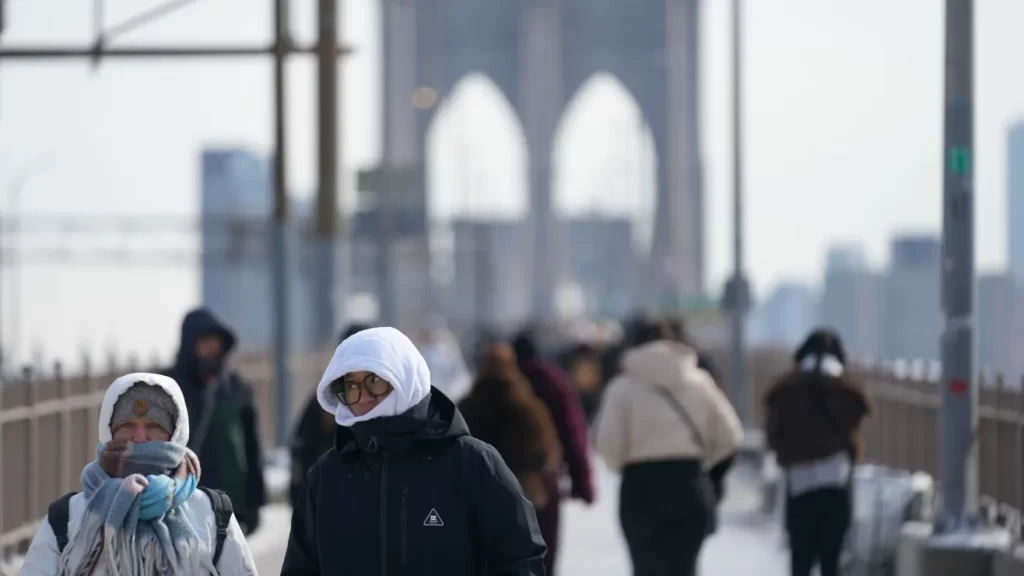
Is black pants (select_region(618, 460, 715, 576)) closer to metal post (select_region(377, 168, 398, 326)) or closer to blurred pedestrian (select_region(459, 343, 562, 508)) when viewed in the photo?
blurred pedestrian (select_region(459, 343, 562, 508))

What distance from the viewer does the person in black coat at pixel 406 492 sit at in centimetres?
473

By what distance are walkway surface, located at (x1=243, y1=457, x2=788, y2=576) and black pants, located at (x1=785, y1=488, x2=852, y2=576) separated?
8.34 ft

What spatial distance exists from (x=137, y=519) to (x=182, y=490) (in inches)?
5.0

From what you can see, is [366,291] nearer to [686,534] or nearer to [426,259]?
[426,259]

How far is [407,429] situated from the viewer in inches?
186

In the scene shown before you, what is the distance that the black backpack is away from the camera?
471 cm

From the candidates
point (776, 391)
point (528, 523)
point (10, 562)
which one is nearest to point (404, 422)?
point (528, 523)

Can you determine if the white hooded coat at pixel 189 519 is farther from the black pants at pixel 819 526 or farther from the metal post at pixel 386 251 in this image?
the metal post at pixel 386 251

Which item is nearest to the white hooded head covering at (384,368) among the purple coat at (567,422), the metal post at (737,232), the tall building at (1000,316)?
the purple coat at (567,422)

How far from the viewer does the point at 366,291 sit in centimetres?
7412

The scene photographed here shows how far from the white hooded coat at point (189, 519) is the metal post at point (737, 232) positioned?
1848 cm

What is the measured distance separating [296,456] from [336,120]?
8.10 metres

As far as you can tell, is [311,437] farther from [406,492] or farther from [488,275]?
[488,275]

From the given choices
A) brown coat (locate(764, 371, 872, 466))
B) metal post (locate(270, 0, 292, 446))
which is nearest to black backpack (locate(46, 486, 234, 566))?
brown coat (locate(764, 371, 872, 466))
